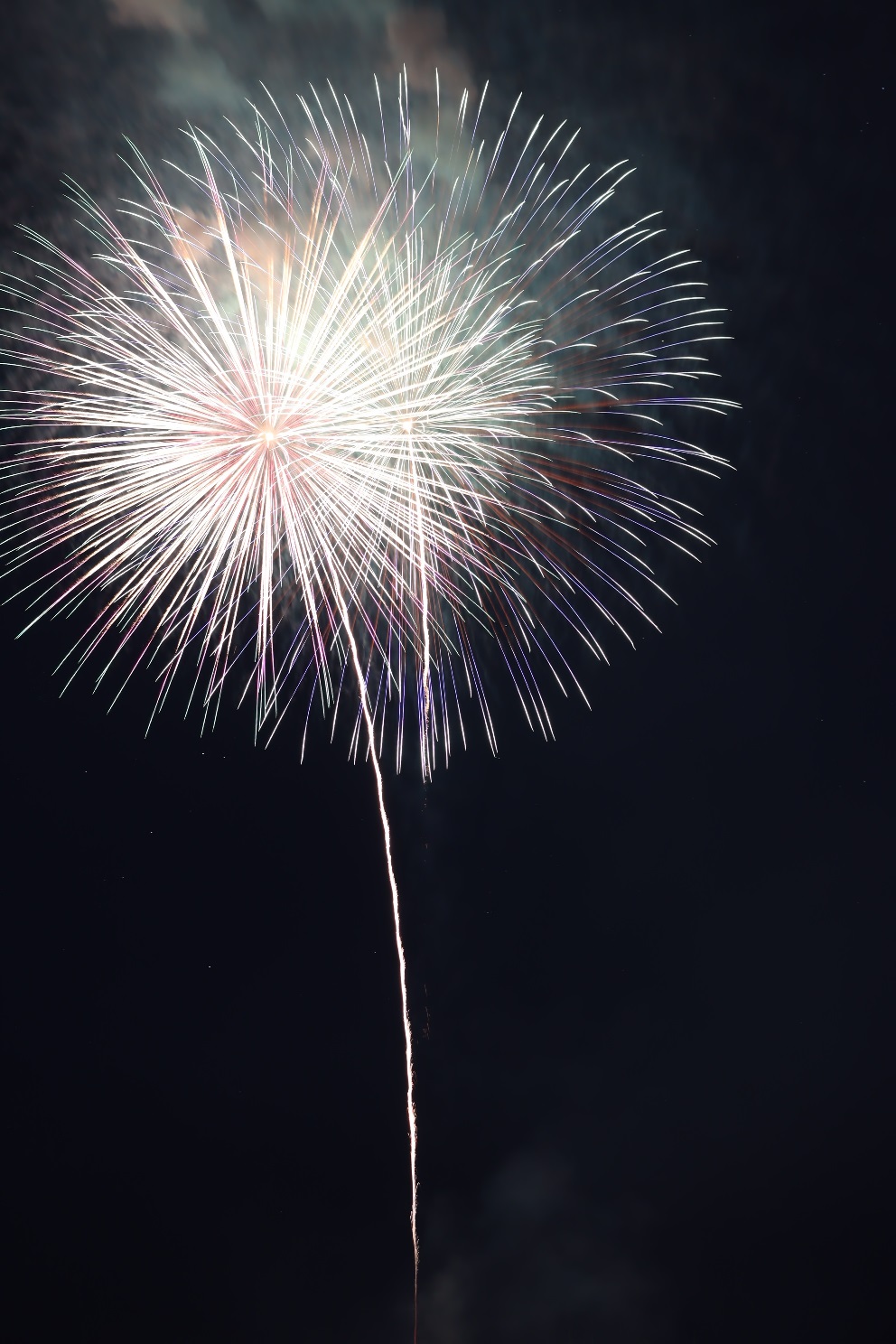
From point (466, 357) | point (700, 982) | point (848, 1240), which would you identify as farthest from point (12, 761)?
point (848, 1240)

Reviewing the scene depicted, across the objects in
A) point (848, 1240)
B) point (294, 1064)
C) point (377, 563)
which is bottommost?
point (848, 1240)

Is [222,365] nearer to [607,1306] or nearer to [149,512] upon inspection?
[149,512]

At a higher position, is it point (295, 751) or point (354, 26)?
point (354, 26)

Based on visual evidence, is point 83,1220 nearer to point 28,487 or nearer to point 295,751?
point 295,751

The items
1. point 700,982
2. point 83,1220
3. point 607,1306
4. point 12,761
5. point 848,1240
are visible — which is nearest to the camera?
point 12,761

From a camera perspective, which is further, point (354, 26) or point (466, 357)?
point (354, 26)

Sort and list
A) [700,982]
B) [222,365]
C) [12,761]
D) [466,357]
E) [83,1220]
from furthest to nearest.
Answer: [700,982] → [83,1220] → [12,761] → [466,357] → [222,365]
